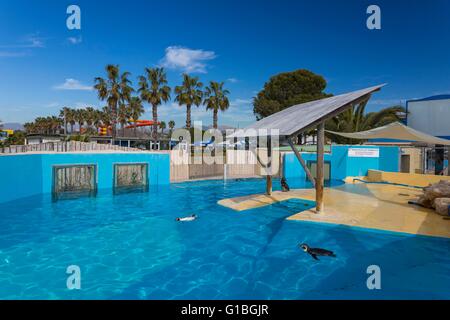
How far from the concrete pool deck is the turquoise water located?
0.47 metres

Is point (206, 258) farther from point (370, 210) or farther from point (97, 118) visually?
point (97, 118)

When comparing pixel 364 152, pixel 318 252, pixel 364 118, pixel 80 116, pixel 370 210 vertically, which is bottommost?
pixel 318 252

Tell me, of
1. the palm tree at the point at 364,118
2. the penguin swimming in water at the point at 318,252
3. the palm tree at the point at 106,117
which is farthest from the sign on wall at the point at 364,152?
the palm tree at the point at 106,117

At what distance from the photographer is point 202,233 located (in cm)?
1027

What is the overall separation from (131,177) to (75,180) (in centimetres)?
361

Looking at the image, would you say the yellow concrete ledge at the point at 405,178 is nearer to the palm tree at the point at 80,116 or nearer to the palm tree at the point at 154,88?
the palm tree at the point at 154,88

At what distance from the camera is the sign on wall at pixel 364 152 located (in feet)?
74.1

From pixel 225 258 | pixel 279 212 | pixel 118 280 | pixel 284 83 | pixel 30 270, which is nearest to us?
pixel 118 280

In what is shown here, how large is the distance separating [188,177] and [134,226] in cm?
1247

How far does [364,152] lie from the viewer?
22.8 m

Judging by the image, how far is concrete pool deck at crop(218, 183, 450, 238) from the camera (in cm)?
950

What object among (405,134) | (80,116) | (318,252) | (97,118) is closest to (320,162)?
(318,252)
